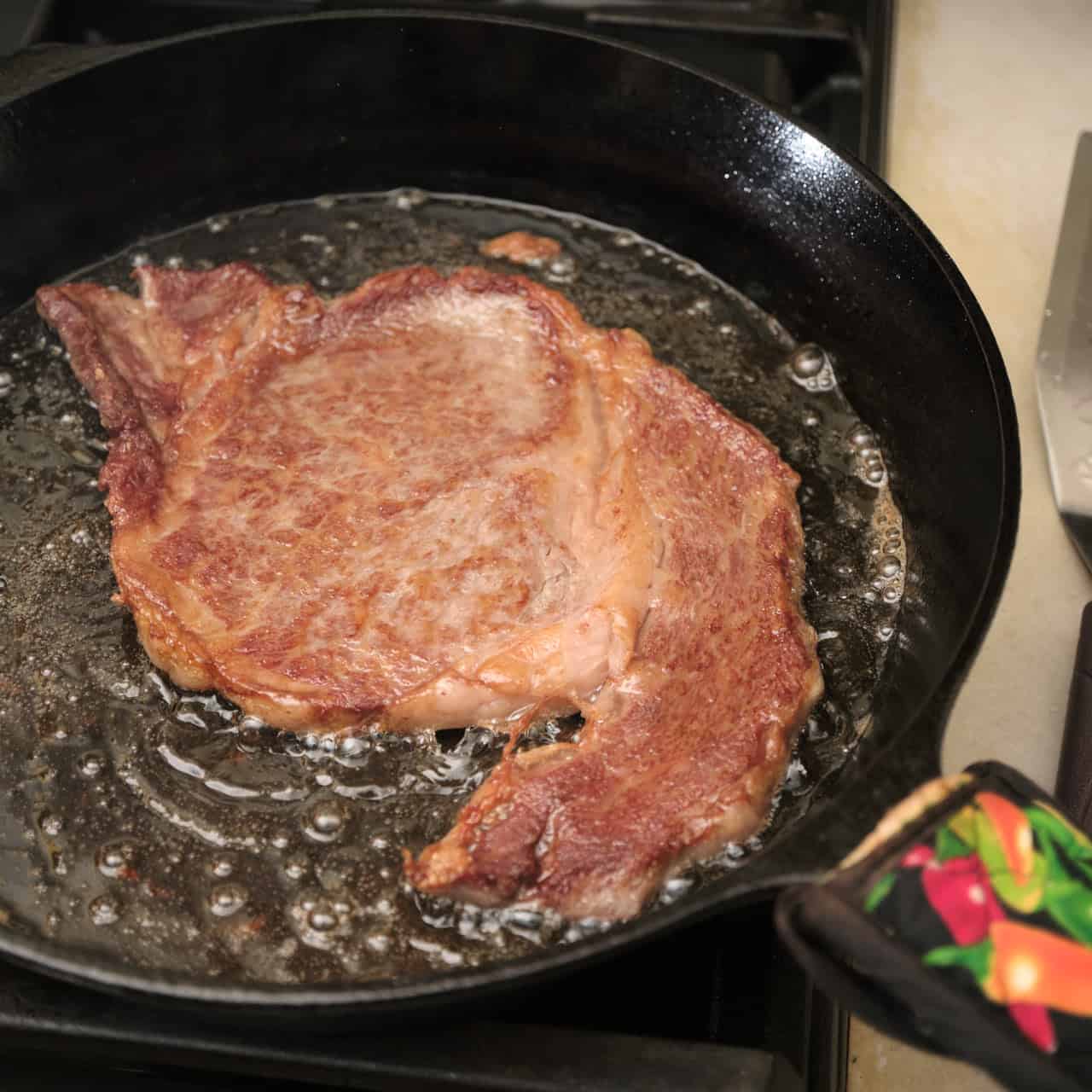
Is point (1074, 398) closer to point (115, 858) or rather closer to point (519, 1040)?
point (519, 1040)

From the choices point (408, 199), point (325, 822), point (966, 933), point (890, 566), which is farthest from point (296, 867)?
point (408, 199)

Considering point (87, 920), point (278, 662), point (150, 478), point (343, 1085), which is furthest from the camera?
point (150, 478)

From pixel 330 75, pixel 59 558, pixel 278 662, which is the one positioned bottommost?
pixel 278 662

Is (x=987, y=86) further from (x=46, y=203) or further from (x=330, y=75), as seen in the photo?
(x=46, y=203)

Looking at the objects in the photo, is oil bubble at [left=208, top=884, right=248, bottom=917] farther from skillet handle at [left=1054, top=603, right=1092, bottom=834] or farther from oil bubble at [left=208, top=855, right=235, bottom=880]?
skillet handle at [left=1054, top=603, right=1092, bottom=834]

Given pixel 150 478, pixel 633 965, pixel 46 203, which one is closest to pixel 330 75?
pixel 46 203

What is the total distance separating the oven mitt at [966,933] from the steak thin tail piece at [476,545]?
36cm

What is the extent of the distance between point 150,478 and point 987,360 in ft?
4.03

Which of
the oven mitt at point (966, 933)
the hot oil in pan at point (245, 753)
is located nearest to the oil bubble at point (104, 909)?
the hot oil in pan at point (245, 753)

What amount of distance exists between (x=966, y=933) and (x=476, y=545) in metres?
0.91

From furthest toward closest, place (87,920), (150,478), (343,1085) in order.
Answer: (150,478) → (87,920) → (343,1085)

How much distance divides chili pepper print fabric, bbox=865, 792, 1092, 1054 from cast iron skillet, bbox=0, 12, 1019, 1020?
513mm

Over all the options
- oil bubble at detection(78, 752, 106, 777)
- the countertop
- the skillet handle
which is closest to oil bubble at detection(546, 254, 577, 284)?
the countertop

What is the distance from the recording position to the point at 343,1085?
146cm
